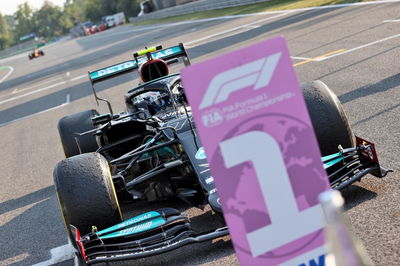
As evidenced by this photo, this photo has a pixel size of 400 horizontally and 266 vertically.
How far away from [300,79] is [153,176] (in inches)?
241

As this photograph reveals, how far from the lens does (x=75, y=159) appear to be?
5.42 metres

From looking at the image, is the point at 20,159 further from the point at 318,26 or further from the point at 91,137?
the point at 318,26

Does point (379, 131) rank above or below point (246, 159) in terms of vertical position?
below

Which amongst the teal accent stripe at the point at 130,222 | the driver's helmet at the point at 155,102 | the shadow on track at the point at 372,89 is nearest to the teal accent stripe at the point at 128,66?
the driver's helmet at the point at 155,102

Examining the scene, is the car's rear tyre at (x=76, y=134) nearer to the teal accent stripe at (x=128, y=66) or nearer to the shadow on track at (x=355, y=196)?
the teal accent stripe at (x=128, y=66)

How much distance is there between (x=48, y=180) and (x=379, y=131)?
14.7ft

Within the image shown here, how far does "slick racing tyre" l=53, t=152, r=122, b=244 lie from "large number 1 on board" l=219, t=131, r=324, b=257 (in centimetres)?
231

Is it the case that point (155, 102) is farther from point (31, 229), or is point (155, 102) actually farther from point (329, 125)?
point (329, 125)

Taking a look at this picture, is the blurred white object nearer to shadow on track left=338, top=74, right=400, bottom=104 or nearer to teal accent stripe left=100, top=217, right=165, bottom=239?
teal accent stripe left=100, top=217, right=165, bottom=239

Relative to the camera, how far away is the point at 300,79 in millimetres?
11367

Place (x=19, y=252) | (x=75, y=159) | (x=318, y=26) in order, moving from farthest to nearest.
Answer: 1. (x=318, y=26)
2. (x=19, y=252)
3. (x=75, y=159)

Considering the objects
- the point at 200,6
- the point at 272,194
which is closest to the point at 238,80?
the point at 272,194

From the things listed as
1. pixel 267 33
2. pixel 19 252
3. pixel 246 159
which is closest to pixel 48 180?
pixel 19 252

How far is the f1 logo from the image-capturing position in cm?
299
